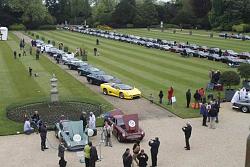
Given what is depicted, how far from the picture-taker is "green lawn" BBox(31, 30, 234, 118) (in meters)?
38.2

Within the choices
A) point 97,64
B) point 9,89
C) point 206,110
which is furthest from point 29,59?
point 206,110

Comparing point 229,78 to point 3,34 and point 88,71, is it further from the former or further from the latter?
point 3,34

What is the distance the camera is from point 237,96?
3105 cm

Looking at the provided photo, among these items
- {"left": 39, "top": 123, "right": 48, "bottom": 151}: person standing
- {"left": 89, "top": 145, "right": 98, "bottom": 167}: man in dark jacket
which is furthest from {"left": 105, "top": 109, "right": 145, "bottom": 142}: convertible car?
{"left": 89, "top": 145, "right": 98, "bottom": 167}: man in dark jacket

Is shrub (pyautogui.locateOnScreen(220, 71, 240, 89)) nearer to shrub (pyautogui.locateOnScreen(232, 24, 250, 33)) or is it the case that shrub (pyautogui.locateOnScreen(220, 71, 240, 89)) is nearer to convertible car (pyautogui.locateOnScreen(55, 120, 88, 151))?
convertible car (pyautogui.locateOnScreen(55, 120, 88, 151))

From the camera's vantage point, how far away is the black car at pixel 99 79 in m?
39.8

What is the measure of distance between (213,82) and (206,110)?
12503 millimetres

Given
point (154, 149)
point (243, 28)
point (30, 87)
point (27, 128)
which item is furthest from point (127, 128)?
point (243, 28)

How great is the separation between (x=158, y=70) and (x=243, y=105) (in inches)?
752

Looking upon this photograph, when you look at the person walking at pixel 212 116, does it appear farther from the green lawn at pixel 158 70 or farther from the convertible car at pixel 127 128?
the convertible car at pixel 127 128

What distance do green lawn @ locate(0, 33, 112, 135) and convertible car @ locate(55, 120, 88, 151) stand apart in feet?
11.3

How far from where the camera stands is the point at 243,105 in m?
30.3

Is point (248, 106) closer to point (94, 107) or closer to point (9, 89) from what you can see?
point (94, 107)

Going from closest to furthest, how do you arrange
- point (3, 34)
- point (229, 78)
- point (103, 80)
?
point (229, 78) < point (103, 80) < point (3, 34)
